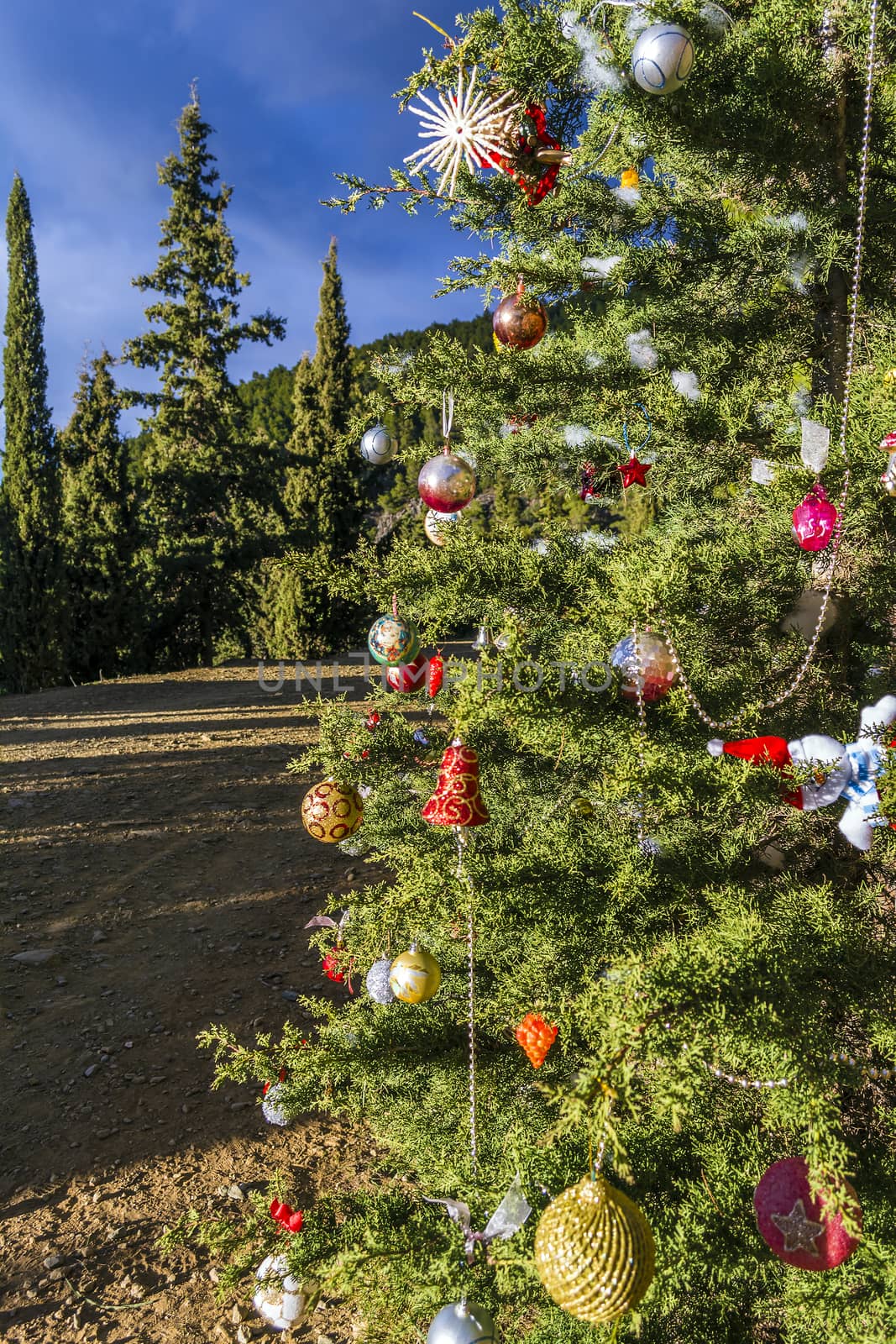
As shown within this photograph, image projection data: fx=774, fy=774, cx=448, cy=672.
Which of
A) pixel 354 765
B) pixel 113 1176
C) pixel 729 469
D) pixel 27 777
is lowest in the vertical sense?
pixel 113 1176

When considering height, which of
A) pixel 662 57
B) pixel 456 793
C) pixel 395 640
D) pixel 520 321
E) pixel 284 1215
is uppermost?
pixel 662 57

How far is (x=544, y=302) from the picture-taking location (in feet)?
10.2

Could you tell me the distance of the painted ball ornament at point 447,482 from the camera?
296cm

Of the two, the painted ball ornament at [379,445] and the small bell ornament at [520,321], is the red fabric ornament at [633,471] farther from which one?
the painted ball ornament at [379,445]

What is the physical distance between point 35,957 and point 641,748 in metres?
5.02

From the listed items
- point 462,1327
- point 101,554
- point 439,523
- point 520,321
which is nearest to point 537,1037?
point 462,1327

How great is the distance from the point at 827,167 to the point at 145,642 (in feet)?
54.7

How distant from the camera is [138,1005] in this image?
4.77m

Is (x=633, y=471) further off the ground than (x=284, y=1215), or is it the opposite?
(x=633, y=471)

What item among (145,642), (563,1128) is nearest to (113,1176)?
(563,1128)

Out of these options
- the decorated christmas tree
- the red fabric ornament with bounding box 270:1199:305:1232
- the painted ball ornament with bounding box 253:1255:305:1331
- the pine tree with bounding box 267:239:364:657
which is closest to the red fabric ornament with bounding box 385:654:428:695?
the decorated christmas tree

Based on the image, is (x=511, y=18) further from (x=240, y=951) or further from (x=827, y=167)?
(x=240, y=951)

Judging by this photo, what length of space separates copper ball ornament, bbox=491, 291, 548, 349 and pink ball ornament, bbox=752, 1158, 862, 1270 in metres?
2.70

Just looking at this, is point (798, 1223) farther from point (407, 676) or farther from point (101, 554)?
point (101, 554)
